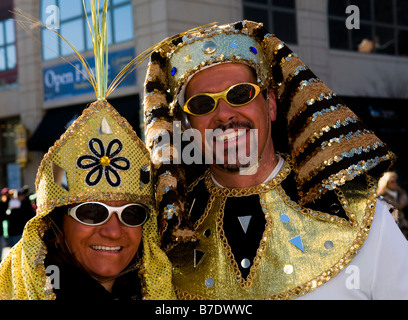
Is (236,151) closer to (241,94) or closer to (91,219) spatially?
(241,94)

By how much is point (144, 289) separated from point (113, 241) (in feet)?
A: 0.88

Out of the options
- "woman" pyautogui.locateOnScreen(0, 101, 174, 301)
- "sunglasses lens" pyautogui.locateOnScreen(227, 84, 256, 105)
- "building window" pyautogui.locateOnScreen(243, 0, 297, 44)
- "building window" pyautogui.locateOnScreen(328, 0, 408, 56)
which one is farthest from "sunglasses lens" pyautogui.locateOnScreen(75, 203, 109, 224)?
"building window" pyautogui.locateOnScreen(328, 0, 408, 56)

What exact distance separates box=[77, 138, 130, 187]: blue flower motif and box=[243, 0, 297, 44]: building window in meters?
9.95

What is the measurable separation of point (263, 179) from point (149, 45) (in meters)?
8.26

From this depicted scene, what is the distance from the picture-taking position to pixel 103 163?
2.19 metres

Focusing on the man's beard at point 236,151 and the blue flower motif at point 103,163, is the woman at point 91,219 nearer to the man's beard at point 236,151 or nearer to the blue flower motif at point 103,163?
the blue flower motif at point 103,163

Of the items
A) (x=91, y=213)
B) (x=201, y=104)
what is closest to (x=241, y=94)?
(x=201, y=104)

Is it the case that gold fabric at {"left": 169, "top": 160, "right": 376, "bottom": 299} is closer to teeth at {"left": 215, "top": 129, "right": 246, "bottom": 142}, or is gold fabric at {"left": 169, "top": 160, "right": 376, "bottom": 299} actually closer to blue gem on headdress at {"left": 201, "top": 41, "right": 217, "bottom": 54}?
teeth at {"left": 215, "top": 129, "right": 246, "bottom": 142}

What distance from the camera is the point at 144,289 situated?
2.25m

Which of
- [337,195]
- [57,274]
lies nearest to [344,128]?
[337,195]

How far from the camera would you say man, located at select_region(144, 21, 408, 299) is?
6.97 feet

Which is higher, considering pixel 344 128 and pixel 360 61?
pixel 344 128

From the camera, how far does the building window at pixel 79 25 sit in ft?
35.3
